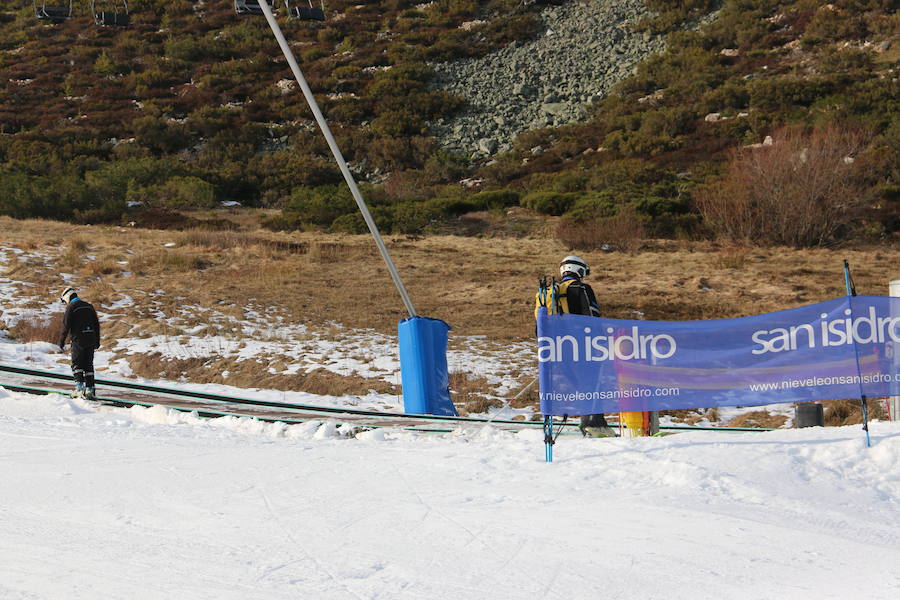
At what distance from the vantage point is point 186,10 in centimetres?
5988

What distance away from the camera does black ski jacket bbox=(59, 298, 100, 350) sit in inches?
411

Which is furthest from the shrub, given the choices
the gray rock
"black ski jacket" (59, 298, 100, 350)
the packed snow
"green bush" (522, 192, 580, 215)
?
the gray rock

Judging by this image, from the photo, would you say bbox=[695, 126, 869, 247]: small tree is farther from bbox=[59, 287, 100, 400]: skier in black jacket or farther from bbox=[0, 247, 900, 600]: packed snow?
bbox=[59, 287, 100, 400]: skier in black jacket

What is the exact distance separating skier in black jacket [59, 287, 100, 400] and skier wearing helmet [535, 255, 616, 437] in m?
5.56

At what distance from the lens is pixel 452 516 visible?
16.8ft

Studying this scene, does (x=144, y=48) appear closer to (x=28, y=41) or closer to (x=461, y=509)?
(x=28, y=41)

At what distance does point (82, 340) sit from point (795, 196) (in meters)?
18.8

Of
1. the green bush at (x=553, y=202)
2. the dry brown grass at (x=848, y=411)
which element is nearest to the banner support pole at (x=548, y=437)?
the dry brown grass at (x=848, y=411)

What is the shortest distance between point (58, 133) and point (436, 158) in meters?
17.7

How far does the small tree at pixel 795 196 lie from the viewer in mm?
23266

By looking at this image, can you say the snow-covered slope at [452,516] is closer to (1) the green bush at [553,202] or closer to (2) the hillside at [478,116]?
(2) the hillside at [478,116]

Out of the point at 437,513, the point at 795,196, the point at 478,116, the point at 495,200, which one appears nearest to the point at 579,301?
the point at 437,513

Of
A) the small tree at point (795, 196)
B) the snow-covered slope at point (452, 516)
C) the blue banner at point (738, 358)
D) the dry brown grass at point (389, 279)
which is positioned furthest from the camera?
the small tree at point (795, 196)

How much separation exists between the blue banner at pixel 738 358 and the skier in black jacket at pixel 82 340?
6193mm
